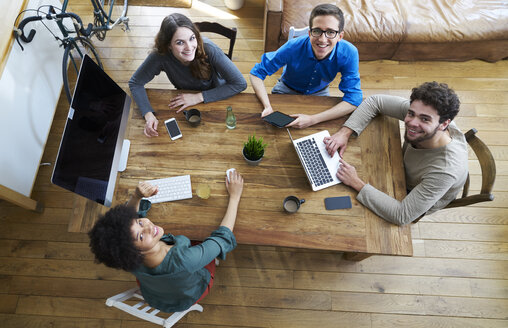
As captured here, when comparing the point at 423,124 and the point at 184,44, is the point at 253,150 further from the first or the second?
the point at 423,124

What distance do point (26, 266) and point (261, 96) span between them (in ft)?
6.82

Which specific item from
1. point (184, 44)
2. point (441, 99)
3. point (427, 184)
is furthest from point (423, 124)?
point (184, 44)

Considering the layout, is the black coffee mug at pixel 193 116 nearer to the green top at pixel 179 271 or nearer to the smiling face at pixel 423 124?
the green top at pixel 179 271

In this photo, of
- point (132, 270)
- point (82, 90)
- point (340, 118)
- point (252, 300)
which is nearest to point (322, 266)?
point (252, 300)

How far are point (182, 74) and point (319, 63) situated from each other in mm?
854

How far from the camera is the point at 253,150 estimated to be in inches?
62.4

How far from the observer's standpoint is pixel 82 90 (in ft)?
4.58

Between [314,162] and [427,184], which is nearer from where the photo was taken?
[427,184]

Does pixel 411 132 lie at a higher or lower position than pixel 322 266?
higher

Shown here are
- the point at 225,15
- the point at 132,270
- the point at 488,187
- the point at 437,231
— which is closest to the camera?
the point at 132,270

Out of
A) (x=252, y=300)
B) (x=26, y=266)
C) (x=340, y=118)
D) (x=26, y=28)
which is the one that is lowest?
(x=252, y=300)

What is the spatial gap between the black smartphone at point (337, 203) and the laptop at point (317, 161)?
8cm

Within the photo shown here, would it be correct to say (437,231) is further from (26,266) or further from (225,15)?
(26,266)

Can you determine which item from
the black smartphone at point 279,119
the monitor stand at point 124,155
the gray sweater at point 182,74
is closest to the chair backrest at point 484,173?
the black smartphone at point 279,119
